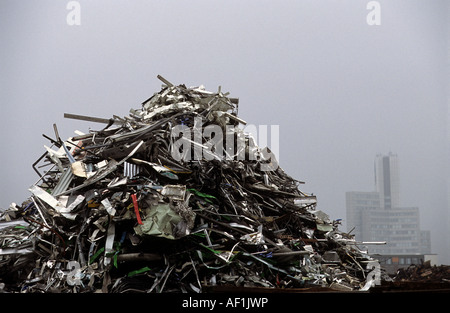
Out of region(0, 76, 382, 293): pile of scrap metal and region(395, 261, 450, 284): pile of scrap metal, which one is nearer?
region(0, 76, 382, 293): pile of scrap metal

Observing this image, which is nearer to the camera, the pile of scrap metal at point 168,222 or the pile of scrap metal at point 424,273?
the pile of scrap metal at point 168,222

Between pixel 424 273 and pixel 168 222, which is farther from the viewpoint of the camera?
pixel 424 273

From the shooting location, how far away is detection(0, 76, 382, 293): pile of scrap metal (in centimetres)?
605

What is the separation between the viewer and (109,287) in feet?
19.0

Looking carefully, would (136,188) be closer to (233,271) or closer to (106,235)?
(106,235)

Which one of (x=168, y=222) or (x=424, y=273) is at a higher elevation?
(x=168, y=222)

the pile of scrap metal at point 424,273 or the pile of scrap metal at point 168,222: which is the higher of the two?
the pile of scrap metal at point 168,222

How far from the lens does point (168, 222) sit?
19.9 ft

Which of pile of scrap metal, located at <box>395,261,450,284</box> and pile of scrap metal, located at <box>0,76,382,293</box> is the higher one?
pile of scrap metal, located at <box>0,76,382,293</box>

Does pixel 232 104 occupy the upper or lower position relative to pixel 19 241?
upper

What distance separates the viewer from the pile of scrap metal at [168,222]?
19.9ft

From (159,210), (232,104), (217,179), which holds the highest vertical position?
(232,104)

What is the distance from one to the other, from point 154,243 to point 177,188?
0.95m
